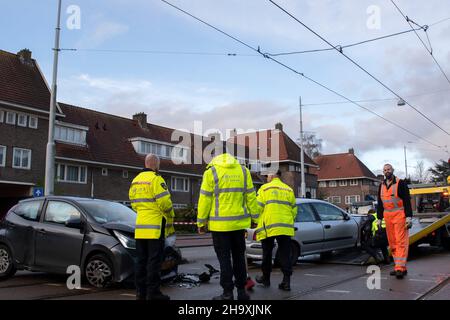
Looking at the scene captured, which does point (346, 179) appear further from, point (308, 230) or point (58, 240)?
point (58, 240)

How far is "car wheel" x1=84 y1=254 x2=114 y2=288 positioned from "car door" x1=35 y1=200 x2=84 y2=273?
11.0 inches

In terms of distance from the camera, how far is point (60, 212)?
8.87m

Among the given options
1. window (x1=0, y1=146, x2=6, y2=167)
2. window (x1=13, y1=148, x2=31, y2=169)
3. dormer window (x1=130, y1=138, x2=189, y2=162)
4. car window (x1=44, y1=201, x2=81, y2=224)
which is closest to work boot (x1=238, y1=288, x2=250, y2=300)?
car window (x1=44, y1=201, x2=81, y2=224)

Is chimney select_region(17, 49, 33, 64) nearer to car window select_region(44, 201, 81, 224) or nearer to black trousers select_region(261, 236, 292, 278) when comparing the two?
car window select_region(44, 201, 81, 224)

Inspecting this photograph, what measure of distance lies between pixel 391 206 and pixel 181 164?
38151 millimetres

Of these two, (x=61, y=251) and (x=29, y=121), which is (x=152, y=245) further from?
(x=29, y=121)

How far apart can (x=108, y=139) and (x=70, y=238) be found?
3323 centimetres

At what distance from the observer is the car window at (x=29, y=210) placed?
9125 millimetres

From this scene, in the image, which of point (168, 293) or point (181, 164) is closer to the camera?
point (168, 293)

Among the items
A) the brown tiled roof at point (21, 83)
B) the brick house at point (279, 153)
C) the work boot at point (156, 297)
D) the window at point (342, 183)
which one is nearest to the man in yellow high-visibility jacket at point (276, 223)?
the work boot at point (156, 297)

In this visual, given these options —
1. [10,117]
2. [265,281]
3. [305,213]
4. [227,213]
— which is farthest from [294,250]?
[10,117]

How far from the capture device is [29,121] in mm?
33688

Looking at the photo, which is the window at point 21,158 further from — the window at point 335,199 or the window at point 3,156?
the window at point 335,199
